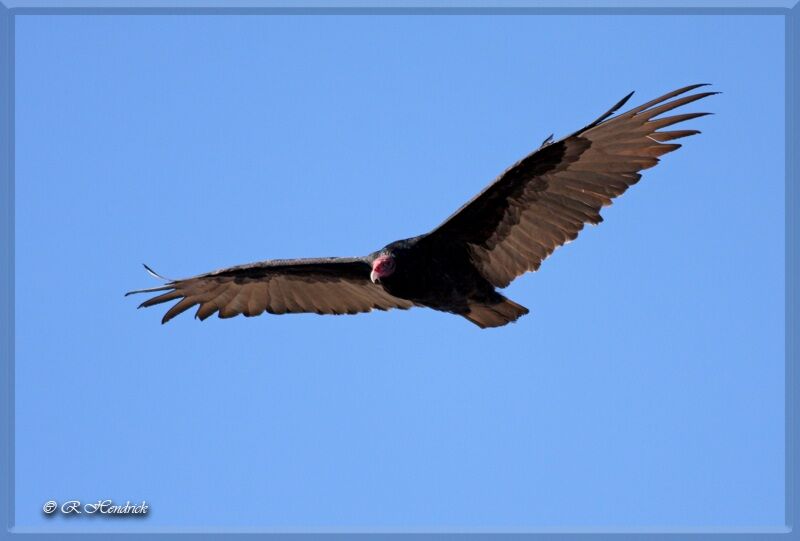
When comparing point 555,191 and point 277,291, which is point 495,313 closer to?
point 555,191

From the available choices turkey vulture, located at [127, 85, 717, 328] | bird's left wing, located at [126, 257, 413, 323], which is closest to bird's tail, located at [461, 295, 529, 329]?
turkey vulture, located at [127, 85, 717, 328]

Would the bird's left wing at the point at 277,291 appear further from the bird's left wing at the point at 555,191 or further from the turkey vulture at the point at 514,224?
the bird's left wing at the point at 555,191

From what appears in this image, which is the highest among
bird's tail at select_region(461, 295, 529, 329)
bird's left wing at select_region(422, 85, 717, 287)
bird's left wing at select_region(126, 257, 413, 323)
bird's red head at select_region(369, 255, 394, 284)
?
bird's left wing at select_region(422, 85, 717, 287)

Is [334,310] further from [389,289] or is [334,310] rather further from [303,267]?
[389,289]

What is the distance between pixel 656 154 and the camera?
959 centimetres

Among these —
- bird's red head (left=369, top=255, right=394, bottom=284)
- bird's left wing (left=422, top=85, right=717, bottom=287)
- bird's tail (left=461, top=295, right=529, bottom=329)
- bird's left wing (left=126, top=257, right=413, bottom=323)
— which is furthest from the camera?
bird's left wing (left=126, top=257, right=413, bottom=323)

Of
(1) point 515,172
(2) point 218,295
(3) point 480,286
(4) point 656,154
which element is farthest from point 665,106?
(2) point 218,295

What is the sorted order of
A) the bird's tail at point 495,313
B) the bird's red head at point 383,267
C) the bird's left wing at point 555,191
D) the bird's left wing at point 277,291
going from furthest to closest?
1. the bird's left wing at point 277,291
2. the bird's tail at point 495,313
3. the bird's red head at point 383,267
4. the bird's left wing at point 555,191

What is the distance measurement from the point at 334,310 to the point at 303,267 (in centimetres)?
60

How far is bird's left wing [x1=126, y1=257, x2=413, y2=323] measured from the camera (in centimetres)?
1118

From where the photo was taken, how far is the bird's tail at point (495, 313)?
10.4 metres

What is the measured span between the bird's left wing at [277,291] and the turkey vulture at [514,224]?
2.3 inches

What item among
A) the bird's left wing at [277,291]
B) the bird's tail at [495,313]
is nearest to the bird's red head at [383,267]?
the bird's tail at [495,313]

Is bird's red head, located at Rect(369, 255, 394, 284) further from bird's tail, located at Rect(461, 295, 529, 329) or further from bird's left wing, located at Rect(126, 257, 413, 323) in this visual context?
bird's left wing, located at Rect(126, 257, 413, 323)
